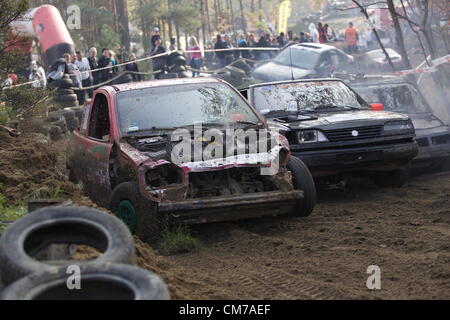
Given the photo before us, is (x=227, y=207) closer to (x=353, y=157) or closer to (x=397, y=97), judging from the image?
(x=353, y=157)

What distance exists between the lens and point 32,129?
1287 centimetres

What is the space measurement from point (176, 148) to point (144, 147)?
0.50 m

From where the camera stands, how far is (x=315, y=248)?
677 centimetres

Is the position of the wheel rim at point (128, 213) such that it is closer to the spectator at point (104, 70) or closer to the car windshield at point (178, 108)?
the car windshield at point (178, 108)

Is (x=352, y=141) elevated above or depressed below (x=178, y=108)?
below

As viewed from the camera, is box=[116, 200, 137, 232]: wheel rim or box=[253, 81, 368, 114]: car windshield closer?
box=[116, 200, 137, 232]: wheel rim

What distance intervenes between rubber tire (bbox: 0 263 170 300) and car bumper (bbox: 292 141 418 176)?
5236 mm

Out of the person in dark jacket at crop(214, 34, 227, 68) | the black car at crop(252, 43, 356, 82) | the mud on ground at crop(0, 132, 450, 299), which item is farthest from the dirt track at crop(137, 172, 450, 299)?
the person in dark jacket at crop(214, 34, 227, 68)

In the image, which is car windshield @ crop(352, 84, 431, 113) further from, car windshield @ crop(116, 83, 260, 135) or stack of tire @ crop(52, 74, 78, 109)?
stack of tire @ crop(52, 74, 78, 109)

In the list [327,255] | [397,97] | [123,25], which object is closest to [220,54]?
[123,25]

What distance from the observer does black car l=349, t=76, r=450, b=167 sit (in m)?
10.5

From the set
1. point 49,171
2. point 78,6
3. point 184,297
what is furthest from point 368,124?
point 78,6

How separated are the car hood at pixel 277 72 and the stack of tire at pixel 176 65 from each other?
2.92 m

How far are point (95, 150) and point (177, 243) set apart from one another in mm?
2026
